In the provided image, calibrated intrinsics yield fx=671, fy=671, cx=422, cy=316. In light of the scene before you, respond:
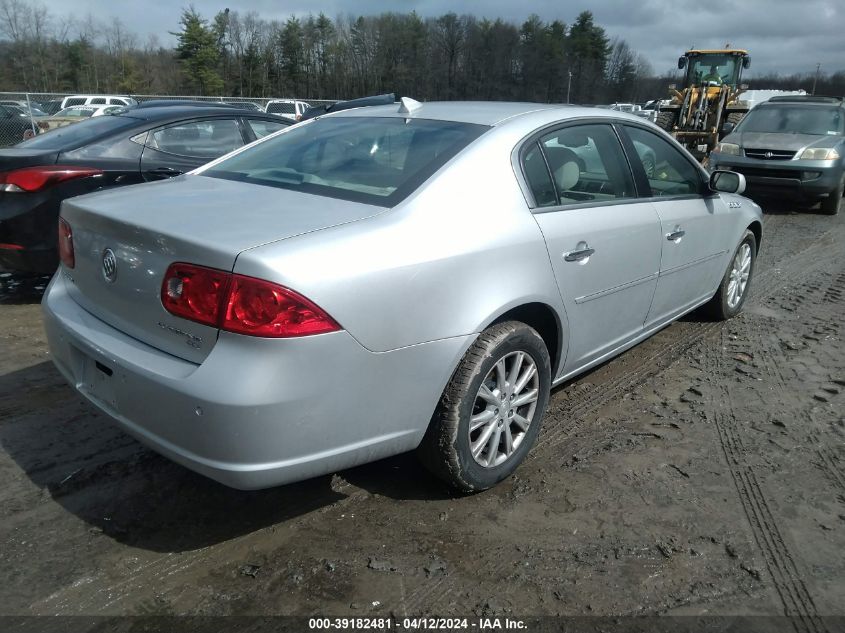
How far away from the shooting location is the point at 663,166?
13.6 feet

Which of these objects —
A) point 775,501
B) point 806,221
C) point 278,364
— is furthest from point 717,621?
point 806,221

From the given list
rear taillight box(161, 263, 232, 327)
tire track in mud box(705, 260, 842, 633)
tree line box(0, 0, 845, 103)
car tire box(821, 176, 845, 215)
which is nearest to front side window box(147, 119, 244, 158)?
rear taillight box(161, 263, 232, 327)

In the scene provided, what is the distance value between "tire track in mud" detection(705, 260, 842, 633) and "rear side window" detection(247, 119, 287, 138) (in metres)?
4.58

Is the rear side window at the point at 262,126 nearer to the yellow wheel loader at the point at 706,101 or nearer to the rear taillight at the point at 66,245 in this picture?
the rear taillight at the point at 66,245

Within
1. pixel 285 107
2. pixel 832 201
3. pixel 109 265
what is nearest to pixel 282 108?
pixel 285 107

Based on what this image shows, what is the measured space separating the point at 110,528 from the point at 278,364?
1.14 m

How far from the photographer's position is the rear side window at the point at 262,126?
658cm

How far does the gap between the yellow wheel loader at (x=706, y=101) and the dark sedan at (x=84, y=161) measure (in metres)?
12.8

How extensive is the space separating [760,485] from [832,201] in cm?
986

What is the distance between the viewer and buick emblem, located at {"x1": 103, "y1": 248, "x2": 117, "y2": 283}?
251 cm

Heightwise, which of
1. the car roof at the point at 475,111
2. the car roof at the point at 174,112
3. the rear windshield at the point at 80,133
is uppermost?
the car roof at the point at 475,111

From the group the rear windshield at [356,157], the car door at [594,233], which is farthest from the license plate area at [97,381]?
the car door at [594,233]

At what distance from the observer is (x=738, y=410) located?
149 inches

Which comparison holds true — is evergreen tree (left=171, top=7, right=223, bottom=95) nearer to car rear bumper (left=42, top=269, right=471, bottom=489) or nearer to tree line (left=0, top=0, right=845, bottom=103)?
tree line (left=0, top=0, right=845, bottom=103)
